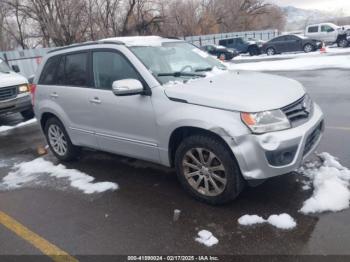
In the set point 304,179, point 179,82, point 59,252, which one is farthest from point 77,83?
point 304,179

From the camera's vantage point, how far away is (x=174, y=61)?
4.52 metres

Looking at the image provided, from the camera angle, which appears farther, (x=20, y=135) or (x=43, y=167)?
(x=20, y=135)

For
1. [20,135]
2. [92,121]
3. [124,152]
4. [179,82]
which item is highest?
[179,82]

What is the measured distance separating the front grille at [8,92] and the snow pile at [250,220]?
297 inches

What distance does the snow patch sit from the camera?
338 cm

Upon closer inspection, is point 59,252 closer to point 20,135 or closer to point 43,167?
point 43,167

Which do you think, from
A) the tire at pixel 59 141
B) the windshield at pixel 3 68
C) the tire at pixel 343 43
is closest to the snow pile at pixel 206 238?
the tire at pixel 59 141

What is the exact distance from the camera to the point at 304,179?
13.8ft

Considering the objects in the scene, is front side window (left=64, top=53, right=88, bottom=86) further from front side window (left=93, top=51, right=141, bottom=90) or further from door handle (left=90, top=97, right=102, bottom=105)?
door handle (left=90, top=97, right=102, bottom=105)

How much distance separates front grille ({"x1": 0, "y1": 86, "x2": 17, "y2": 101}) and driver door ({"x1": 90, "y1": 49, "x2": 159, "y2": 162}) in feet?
17.3

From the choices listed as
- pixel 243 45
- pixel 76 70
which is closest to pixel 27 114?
pixel 76 70

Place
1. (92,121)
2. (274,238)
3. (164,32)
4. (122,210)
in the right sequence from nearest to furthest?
(274,238), (122,210), (92,121), (164,32)

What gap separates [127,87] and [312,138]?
2.06m

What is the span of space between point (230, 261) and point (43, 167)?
12.2ft
